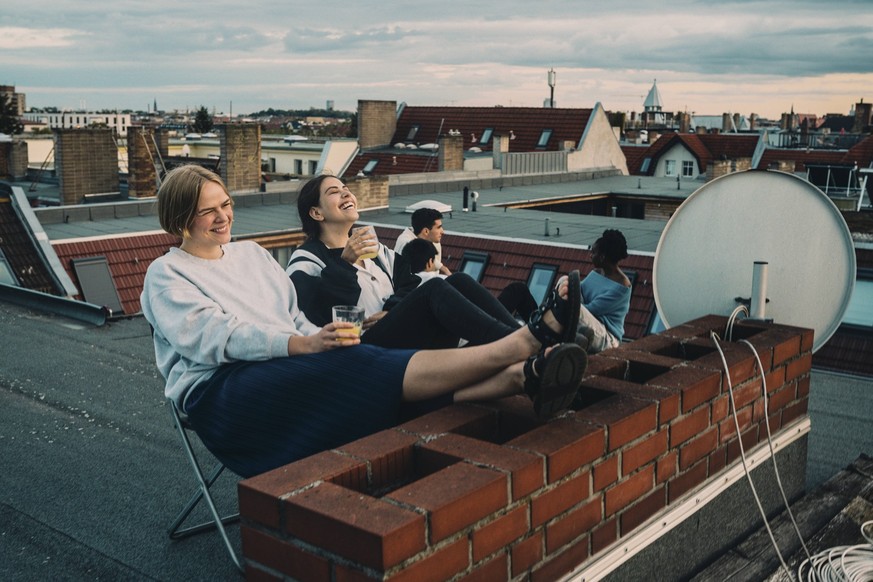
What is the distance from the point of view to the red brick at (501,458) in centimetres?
226

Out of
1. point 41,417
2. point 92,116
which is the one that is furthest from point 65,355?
point 92,116

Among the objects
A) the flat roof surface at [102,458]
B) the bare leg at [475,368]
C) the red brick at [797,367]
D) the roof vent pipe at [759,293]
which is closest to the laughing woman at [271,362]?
the bare leg at [475,368]

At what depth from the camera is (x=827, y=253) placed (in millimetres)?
4145

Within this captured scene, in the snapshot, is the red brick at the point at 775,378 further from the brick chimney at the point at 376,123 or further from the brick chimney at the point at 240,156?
the brick chimney at the point at 376,123

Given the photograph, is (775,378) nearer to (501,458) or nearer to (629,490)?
(629,490)

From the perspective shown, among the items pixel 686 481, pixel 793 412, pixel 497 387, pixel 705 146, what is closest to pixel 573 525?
pixel 497 387

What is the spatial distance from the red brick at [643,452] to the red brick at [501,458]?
445mm

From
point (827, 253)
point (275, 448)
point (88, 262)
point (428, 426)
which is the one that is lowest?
point (88, 262)

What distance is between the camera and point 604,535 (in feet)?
8.73

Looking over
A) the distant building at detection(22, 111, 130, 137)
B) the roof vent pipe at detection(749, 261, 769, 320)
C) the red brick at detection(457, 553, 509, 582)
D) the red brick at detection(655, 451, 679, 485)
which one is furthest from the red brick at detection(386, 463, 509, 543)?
the distant building at detection(22, 111, 130, 137)

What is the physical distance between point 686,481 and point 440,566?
4.17 ft

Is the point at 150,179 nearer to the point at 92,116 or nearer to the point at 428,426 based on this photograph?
the point at 428,426

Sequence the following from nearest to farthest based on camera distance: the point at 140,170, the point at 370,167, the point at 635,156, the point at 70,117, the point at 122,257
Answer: the point at 122,257 < the point at 140,170 < the point at 370,167 < the point at 635,156 < the point at 70,117

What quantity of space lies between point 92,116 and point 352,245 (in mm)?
116788
